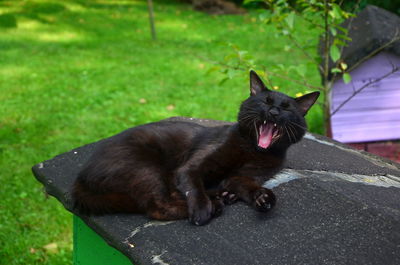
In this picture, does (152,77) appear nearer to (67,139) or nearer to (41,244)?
(67,139)

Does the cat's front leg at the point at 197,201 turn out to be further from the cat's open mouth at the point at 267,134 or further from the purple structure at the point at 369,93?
the purple structure at the point at 369,93

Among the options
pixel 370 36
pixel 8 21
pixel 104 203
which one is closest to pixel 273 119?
pixel 104 203

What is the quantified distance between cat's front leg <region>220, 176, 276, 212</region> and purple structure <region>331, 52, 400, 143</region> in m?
2.82

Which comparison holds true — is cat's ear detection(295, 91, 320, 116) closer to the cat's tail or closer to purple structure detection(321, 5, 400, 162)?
the cat's tail

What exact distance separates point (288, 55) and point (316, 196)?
6622 millimetres

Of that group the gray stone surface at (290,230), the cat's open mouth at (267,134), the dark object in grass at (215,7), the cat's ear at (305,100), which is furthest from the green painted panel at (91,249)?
the dark object in grass at (215,7)

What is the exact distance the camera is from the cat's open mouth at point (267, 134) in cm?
201

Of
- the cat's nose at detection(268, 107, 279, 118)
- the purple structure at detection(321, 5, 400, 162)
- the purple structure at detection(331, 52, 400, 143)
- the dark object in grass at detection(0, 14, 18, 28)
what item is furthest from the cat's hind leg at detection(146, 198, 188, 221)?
the dark object in grass at detection(0, 14, 18, 28)

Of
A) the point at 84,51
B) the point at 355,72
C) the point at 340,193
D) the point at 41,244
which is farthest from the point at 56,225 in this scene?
the point at 84,51

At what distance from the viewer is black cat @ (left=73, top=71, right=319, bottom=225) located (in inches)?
76.7

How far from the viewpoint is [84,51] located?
8.05 metres

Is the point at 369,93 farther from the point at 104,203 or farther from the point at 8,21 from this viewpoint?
the point at 8,21

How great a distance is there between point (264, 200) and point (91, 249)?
1.02m

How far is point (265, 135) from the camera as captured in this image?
2041mm
